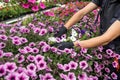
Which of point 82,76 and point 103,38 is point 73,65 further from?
point 103,38

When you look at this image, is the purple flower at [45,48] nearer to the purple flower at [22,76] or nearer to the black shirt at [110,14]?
the purple flower at [22,76]

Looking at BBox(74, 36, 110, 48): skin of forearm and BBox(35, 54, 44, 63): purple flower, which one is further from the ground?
BBox(35, 54, 44, 63): purple flower

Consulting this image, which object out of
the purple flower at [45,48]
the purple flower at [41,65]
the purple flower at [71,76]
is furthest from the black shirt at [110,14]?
the purple flower at [41,65]

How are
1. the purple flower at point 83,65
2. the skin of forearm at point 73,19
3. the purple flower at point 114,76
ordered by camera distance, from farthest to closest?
the skin of forearm at point 73,19 → the purple flower at point 114,76 → the purple flower at point 83,65

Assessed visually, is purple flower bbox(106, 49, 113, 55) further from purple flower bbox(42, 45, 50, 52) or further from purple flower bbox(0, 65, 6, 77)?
purple flower bbox(0, 65, 6, 77)

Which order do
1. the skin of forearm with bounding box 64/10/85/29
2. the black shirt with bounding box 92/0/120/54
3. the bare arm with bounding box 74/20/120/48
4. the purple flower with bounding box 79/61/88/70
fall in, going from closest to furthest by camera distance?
the purple flower with bounding box 79/61/88/70 < the bare arm with bounding box 74/20/120/48 < the black shirt with bounding box 92/0/120/54 < the skin of forearm with bounding box 64/10/85/29

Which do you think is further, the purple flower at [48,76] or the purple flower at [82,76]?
the purple flower at [82,76]

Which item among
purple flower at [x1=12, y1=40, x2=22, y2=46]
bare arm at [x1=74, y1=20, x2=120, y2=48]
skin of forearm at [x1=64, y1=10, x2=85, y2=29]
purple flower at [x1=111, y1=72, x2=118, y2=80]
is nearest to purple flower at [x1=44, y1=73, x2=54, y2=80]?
purple flower at [x1=12, y1=40, x2=22, y2=46]

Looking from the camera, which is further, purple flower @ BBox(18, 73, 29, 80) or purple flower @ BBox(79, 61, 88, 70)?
purple flower @ BBox(79, 61, 88, 70)

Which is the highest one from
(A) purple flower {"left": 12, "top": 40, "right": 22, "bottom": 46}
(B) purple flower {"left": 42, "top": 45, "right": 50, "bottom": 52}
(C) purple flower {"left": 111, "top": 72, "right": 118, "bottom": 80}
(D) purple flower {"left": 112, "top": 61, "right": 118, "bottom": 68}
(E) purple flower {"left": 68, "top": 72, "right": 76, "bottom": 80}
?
(A) purple flower {"left": 12, "top": 40, "right": 22, "bottom": 46}

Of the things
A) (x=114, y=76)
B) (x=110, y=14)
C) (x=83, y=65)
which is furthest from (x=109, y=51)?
(x=83, y=65)

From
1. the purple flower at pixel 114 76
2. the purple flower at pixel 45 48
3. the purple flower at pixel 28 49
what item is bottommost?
the purple flower at pixel 114 76

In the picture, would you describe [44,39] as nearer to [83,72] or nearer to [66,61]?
[66,61]

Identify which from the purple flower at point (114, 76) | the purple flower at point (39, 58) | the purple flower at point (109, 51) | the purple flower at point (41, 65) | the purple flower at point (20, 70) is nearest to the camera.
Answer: the purple flower at point (20, 70)
